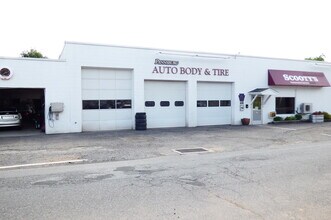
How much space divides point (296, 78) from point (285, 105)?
2.31 meters

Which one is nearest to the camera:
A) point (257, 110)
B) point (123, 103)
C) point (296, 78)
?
point (123, 103)

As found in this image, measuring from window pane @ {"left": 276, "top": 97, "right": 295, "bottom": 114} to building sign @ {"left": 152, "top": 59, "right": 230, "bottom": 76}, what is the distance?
19.2ft

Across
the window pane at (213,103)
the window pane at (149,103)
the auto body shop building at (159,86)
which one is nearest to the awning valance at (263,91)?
the auto body shop building at (159,86)

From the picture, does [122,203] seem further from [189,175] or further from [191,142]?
[191,142]

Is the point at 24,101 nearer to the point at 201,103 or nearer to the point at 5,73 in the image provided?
the point at 5,73

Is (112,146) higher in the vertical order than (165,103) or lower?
lower

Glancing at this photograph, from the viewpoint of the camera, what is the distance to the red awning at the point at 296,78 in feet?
75.5

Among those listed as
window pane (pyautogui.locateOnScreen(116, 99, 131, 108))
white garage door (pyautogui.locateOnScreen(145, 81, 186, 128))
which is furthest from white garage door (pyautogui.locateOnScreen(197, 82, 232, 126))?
window pane (pyautogui.locateOnScreen(116, 99, 131, 108))

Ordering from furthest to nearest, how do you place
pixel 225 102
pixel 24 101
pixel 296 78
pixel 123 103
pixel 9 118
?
pixel 24 101, pixel 296 78, pixel 225 102, pixel 123 103, pixel 9 118

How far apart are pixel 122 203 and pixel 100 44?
45.5 feet

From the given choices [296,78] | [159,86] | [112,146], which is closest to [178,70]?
[159,86]

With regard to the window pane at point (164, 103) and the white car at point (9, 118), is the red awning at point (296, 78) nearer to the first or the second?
the window pane at point (164, 103)

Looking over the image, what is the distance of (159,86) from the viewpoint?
1989 centimetres

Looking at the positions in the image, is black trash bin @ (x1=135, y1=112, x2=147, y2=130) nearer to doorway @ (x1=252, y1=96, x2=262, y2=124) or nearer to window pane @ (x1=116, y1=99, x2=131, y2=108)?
window pane @ (x1=116, y1=99, x2=131, y2=108)
